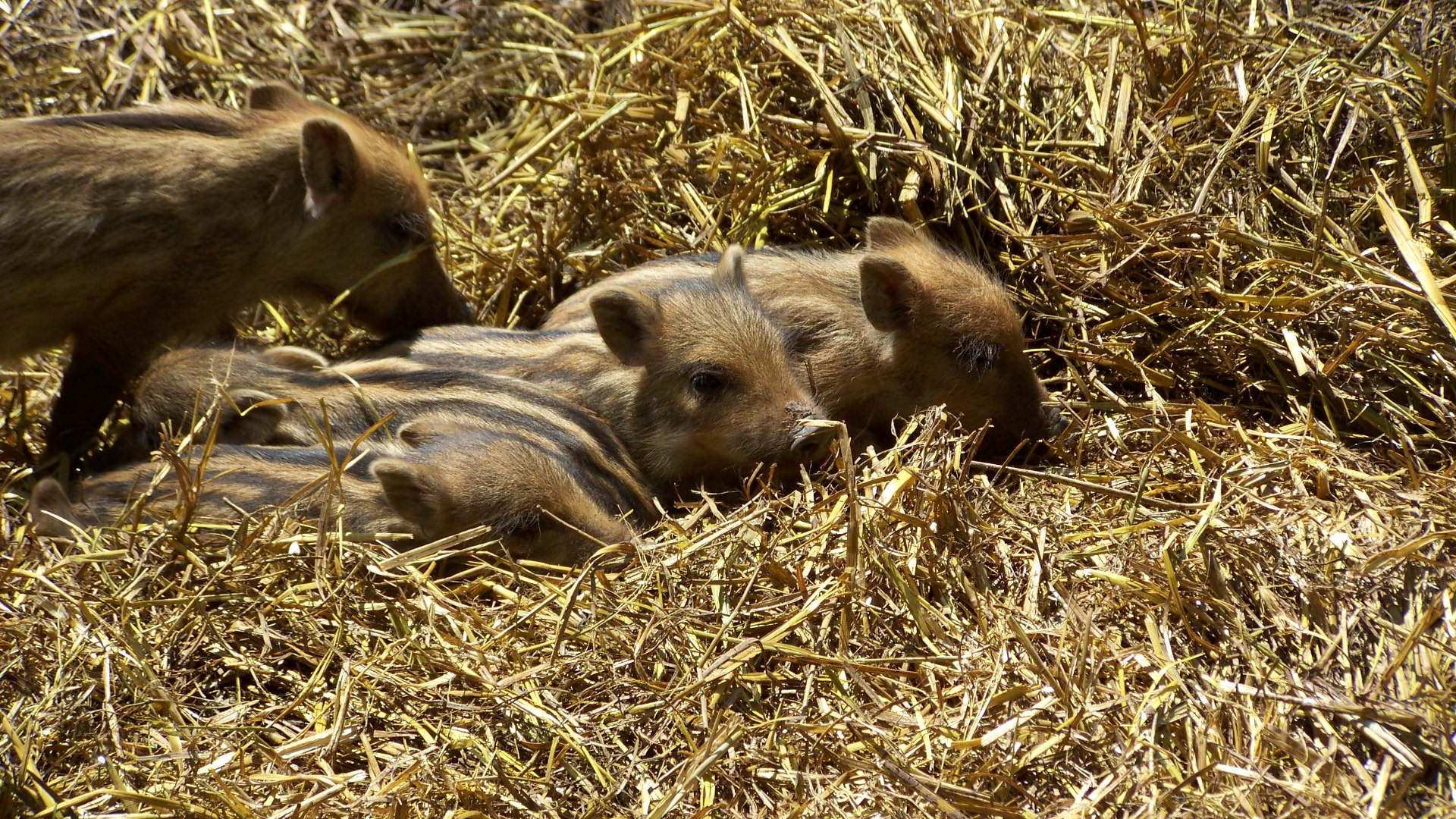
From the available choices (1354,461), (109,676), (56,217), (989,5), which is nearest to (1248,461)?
(1354,461)

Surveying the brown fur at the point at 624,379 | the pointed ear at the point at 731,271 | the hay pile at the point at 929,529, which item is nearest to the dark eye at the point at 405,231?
the hay pile at the point at 929,529

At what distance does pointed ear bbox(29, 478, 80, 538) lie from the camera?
11.4 ft

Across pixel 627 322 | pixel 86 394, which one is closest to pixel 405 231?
pixel 627 322

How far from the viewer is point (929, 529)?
339cm

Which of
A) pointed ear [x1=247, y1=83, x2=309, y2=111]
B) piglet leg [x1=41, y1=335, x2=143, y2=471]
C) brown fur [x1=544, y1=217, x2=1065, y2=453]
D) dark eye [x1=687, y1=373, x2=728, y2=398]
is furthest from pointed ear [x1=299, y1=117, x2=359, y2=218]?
dark eye [x1=687, y1=373, x2=728, y2=398]

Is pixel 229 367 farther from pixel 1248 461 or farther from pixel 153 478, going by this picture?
pixel 1248 461

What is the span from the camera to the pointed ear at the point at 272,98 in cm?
477

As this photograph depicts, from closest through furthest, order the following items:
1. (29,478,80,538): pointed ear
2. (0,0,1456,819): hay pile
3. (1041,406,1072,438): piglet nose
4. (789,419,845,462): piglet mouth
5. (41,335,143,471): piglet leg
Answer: (0,0,1456,819): hay pile
(29,478,80,538): pointed ear
(789,419,845,462): piglet mouth
(41,335,143,471): piglet leg
(1041,406,1072,438): piglet nose

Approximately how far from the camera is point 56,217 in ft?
13.2

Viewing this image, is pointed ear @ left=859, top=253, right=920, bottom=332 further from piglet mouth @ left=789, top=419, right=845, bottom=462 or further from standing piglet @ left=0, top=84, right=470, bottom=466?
standing piglet @ left=0, top=84, right=470, bottom=466

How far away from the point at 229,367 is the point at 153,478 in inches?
19.9

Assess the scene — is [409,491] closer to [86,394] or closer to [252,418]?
[252,418]

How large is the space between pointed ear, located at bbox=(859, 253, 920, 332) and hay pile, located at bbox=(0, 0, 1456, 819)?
46 cm

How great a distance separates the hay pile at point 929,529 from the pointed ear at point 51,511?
0.20 ft
